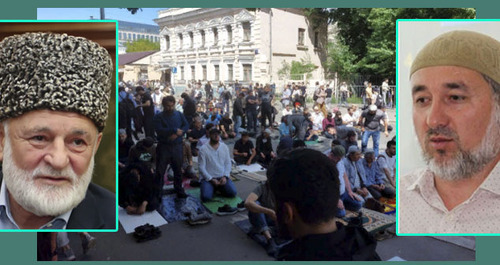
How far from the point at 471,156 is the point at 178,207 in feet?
9.37

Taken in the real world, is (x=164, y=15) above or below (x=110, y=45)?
above

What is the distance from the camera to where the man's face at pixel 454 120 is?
322 cm

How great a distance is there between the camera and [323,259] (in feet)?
6.83

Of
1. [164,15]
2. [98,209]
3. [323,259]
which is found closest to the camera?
[323,259]

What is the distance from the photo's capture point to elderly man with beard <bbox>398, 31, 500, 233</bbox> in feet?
10.6

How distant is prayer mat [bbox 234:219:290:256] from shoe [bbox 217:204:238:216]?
0.13 metres

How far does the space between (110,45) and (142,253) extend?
76.4 inches

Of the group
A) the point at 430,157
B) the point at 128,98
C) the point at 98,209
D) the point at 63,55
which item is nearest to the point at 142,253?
the point at 98,209

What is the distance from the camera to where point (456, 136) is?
3.32 meters

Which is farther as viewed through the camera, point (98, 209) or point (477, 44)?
point (98, 209)

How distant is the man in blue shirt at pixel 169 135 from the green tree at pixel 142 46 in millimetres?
541

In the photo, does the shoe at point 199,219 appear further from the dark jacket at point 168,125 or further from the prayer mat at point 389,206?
the prayer mat at point 389,206

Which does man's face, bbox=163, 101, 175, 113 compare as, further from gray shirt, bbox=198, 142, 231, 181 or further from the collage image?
gray shirt, bbox=198, 142, 231, 181

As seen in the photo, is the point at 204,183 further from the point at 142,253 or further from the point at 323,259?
the point at 323,259
